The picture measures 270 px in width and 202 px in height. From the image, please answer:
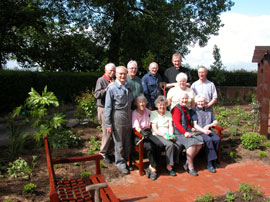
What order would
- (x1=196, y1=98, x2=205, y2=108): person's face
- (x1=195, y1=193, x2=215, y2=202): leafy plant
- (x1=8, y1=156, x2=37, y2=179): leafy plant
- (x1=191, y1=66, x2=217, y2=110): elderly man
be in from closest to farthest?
(x1=195, y1=193, x2=215, y2=202): leafy plant
(x1=8, y1=156, x2=37, y2=179): leafy plant
(x1=196, y1=98, x2=205, y2=108): person's face
(x1=191, y1=66, x2=217, y2=110): elderly man

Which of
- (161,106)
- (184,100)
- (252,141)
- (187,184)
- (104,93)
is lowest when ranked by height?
(187,184)

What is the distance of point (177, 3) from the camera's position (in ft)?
44.2

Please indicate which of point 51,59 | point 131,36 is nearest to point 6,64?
point 51,59

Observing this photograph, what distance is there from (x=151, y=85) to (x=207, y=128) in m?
1.41

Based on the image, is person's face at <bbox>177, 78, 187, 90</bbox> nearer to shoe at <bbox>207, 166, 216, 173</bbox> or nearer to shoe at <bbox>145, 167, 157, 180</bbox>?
shoe at <bbox>207, 166, 216, 173</bbox>

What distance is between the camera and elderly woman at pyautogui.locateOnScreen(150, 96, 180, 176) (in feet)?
15.6

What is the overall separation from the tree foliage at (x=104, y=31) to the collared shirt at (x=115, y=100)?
873 cm

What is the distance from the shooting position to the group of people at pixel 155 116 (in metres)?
4.68

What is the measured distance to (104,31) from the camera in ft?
47.9

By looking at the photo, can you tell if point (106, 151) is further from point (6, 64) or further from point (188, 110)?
point (6, 64)

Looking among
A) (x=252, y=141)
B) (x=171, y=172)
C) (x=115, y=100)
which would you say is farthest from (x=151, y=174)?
(x=252, y=141)

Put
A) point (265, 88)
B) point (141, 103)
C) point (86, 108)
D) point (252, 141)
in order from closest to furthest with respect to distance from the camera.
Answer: point (141, 103)
point (252, 141)
point (265, 88)
point (86, 108)

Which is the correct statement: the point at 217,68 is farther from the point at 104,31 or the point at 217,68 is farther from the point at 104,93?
the point at 104,93

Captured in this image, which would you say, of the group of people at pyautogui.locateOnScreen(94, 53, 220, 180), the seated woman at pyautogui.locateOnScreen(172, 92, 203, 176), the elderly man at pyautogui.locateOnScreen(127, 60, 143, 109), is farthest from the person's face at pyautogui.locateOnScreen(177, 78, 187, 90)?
the elderly man at pyautogui.locateOnScreen(127, 60, 143, 109)
